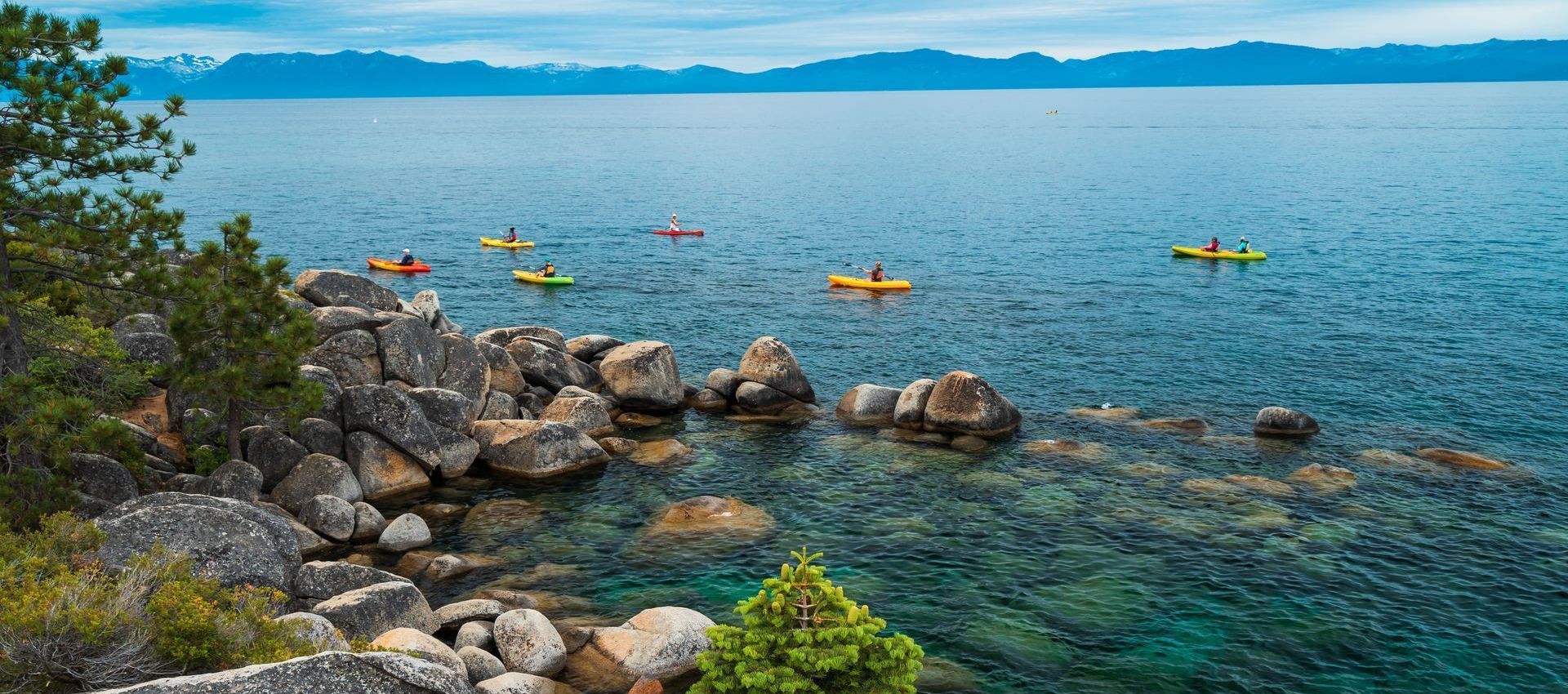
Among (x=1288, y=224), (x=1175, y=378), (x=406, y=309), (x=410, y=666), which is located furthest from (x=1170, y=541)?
(x=1288, y=224)

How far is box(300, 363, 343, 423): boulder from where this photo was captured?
118 feet

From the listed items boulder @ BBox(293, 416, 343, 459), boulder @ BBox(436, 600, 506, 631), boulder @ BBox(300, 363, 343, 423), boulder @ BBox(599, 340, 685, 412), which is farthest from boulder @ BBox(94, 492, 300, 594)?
boulder @ BBox(599, 340, 685, 412)

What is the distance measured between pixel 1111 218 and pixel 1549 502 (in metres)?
76.2

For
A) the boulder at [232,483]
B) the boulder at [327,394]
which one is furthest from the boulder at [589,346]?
the boulder at [232,483]

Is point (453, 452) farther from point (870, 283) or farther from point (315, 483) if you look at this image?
point (870, 283)

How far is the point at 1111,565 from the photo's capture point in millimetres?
30078

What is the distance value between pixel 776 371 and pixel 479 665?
24.4 meters

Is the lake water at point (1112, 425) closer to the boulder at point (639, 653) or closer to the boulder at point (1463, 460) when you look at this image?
the boulder at point (1463, 460)

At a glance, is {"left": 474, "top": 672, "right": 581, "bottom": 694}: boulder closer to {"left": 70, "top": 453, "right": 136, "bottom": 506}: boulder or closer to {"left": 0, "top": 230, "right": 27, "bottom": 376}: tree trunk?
{"left": 0, "top": 230, "right": 27, "bottom": 376}: tree trunk

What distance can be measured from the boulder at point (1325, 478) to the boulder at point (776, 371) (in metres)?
19.1

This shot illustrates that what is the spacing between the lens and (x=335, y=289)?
142ft

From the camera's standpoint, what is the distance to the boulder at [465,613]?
25.6 metres

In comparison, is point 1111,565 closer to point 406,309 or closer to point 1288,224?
point 406,309

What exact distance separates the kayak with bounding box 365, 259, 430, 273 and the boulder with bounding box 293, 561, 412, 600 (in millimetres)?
54735
